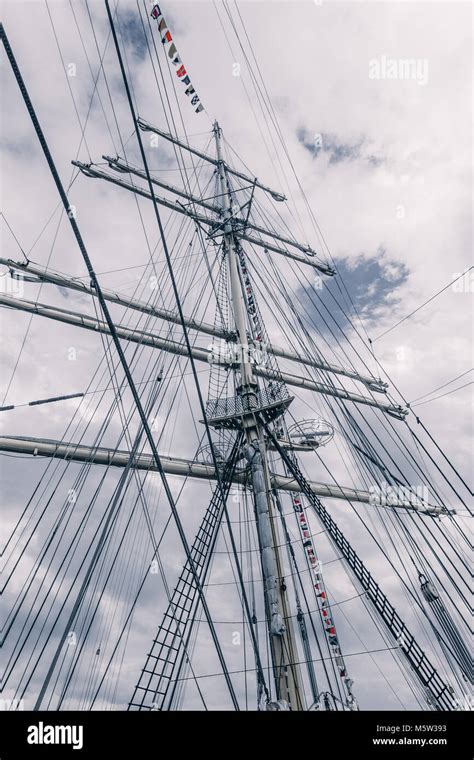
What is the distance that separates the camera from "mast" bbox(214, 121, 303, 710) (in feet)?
28.4

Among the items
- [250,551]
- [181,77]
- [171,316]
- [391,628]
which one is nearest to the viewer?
[391,628]

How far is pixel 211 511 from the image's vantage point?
11.8m

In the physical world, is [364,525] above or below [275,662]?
above

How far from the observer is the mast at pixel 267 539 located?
866 cm

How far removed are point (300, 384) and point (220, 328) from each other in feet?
17.0

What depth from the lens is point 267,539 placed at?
10297mm
